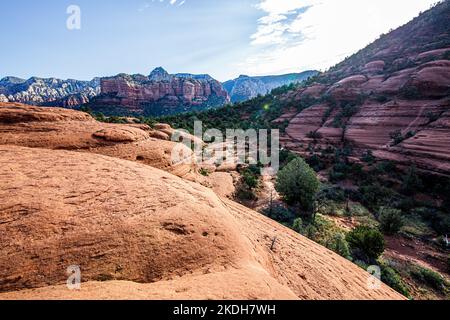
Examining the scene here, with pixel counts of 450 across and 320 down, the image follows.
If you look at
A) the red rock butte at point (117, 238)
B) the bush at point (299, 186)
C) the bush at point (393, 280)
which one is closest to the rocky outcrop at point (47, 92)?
the bush at point (299, 186)

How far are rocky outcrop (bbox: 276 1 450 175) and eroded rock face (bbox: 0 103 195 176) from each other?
2883 cm

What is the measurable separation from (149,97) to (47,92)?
96753mm

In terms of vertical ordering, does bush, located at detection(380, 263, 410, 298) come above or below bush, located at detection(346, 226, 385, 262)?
below

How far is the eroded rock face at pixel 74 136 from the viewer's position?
27.6 feet

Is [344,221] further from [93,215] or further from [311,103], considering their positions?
[311,103]

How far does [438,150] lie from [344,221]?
16.0m

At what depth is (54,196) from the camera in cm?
532

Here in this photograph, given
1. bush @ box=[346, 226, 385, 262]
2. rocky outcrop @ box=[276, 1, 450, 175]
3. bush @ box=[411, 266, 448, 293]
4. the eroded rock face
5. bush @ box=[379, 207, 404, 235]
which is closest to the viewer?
the eroded rock face

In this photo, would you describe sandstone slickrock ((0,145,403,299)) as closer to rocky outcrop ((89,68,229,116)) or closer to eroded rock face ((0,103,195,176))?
eroded rock face ((0,103,195,176))

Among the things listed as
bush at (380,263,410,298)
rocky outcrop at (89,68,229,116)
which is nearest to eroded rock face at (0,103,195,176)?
bush at (380,263,410,298)

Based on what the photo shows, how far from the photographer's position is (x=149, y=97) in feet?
393

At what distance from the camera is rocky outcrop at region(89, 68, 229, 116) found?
104750 millimetres

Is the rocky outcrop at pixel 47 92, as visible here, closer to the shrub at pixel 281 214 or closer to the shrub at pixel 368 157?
the shrub at pixel 281 214
